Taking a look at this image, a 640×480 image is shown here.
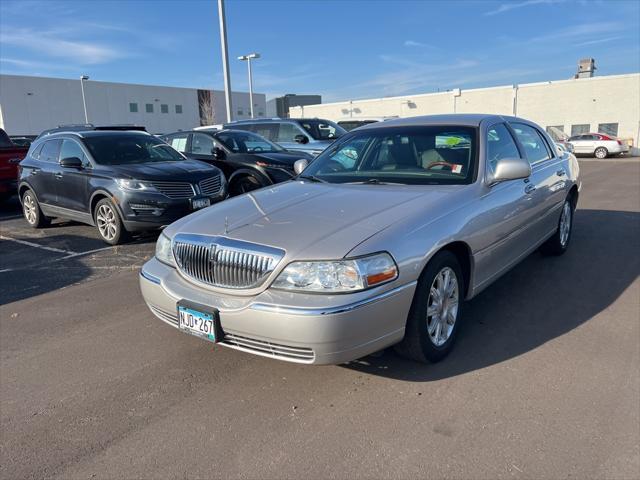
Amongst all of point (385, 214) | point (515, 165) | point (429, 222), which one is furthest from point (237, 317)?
point (515, 165)

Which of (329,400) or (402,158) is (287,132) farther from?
(329,400)

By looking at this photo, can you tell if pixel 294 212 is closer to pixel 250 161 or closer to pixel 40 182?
pixel 250 161

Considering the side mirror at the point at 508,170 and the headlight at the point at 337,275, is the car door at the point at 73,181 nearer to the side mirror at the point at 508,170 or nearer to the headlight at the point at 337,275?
the headlight at the point at 337,275

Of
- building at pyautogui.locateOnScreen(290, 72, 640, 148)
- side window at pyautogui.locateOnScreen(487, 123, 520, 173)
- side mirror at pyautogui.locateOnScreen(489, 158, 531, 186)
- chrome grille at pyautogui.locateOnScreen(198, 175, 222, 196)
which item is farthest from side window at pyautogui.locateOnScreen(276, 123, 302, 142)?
building at pyautogui.locateOnScreen(290, 72, 640, 148)

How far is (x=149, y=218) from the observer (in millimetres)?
6805

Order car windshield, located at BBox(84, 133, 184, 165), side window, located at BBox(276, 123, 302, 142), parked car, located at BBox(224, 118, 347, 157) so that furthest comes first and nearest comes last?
1. side window, located at BBox(276, 123, 302, 142)
2. parked car, located at BBox(224, 118, 347, 157)
3. car windshield, located at BBox(84, 133, 184, 165)

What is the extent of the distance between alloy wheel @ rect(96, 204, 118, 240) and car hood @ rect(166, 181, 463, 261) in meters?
3.87

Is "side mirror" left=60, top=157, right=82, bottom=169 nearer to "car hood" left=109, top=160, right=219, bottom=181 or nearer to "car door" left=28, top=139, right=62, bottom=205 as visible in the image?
"car hood" left=109, top=160, right=219, bottom=181

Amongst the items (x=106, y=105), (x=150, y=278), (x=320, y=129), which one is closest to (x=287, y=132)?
(x=320, y=129)

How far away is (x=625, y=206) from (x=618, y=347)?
730 cm

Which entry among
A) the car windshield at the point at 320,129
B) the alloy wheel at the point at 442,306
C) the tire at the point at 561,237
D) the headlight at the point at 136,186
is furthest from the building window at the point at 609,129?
the alloy wheel at the point at 442,306

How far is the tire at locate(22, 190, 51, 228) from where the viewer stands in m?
8.55

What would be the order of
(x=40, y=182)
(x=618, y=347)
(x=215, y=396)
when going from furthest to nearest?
(x=40, y=182)
(x=618, y=347)
(x=215, y=396)

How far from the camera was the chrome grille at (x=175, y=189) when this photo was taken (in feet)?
22.7
